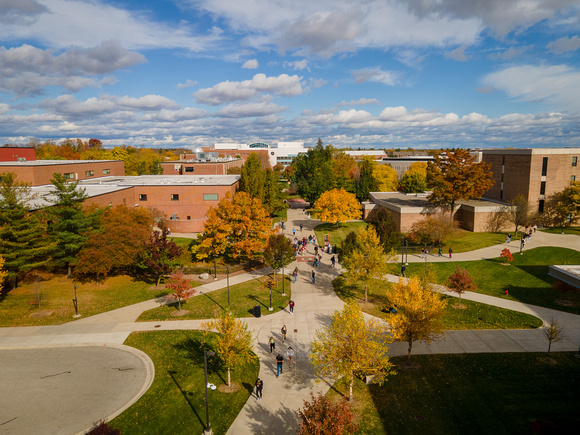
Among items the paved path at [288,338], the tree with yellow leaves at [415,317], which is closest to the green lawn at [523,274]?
the paved path at [288,338]

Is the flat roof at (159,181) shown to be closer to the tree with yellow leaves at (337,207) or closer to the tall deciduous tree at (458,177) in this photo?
the tree with yellow leaves at (337,207)

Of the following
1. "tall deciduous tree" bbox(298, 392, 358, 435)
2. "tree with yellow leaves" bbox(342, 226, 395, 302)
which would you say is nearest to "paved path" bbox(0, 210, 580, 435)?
"tall deciduous tree" bbox(298, 392, 358, 435)

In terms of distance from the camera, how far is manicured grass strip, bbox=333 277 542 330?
25.5 metres

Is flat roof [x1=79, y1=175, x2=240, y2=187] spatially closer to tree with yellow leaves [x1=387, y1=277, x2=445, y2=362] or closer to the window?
tree with yellow leaves [x1=387, y1=277, x2=445, y2=362]

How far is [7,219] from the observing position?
3002cm

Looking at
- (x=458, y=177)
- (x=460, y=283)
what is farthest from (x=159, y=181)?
(x=460, y=283)

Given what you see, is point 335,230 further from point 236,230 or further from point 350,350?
point 350,350

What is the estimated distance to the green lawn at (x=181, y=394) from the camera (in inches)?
639

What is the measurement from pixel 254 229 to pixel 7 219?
73.4 feet

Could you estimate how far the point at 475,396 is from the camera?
58.8ft

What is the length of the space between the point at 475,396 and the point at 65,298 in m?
33.1

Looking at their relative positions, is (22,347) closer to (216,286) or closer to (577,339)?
(216,286)

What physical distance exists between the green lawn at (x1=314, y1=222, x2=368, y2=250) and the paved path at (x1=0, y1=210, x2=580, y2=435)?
19.5m

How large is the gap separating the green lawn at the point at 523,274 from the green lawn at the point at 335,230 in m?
14.9
